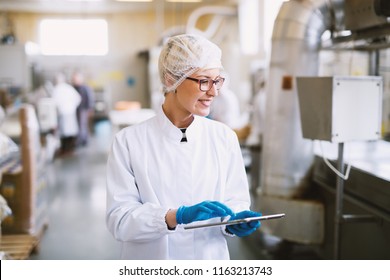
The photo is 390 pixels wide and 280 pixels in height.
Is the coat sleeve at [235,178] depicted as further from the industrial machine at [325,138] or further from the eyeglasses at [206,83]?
the industrial machine at [325,138]


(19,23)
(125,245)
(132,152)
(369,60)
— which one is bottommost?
(125,245)

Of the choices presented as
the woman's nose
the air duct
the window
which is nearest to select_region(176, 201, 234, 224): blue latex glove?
the woman's nose

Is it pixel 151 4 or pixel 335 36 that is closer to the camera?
pixel 335 36

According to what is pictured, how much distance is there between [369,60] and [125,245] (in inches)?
93.3

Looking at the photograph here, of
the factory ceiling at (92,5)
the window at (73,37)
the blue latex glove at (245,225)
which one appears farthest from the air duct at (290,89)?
the window at (73,37)

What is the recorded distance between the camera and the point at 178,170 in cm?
131

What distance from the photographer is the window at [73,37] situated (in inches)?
349

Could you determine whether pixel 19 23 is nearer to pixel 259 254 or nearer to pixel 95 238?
pixel 95 238

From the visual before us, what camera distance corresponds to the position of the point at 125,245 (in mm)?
1404

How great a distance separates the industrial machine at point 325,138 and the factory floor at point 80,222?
433mm

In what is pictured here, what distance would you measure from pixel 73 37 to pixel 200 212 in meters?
8.40

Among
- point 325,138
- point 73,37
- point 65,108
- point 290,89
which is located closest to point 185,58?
point 325,138

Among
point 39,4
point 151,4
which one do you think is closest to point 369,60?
point 151,4

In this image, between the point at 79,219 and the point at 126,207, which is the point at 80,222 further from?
the point at 126,207
